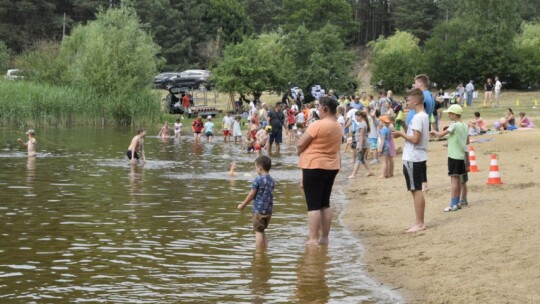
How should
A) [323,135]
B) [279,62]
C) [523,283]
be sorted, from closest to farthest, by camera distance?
[523,283] < [323,135] < [279,62]

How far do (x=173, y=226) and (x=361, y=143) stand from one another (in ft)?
27.5

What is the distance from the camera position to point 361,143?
71.6ft

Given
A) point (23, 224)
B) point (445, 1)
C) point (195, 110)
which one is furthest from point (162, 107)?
point (445, 1)

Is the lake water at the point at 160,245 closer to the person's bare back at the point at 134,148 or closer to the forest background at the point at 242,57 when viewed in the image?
the person's bare back at the point at 134,148

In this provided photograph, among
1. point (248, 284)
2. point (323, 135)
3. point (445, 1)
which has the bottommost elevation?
point (248, 284)

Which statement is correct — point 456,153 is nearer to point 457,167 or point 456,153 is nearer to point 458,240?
point 457,167

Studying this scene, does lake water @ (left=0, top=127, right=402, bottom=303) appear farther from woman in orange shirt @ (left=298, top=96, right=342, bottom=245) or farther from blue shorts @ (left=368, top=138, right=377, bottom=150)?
blue shorts @ (left=368, top=138, right=377, bottom=150)

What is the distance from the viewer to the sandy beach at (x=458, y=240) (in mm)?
9266

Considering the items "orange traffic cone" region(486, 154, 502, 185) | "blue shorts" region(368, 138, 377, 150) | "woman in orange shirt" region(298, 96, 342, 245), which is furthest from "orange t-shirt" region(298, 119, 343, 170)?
"blue shorts" region(368, 138, 377, 150)

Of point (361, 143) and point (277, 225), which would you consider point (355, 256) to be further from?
point (361, 143)

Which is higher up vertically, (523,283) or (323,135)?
(323,135)

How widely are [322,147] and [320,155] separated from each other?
0.11 metres

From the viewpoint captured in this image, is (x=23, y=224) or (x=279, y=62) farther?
(x=279, y=62)

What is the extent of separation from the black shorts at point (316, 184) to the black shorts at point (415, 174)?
1.17 meters
